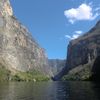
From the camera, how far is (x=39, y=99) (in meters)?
83.6

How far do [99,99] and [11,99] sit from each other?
24.6 meters

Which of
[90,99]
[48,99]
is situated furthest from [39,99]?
[90,99]

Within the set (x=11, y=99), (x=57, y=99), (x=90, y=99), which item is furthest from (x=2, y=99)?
(x=90, y=99)

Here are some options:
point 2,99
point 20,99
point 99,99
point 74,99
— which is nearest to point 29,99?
point 20,99

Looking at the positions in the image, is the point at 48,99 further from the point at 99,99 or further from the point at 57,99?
the point at 99,99

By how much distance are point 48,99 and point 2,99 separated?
13106 mm

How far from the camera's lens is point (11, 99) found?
273 feet

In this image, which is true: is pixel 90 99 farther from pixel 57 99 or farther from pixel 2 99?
pixel 2 99

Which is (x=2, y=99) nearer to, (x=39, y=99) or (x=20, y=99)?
(x=20, y=99)

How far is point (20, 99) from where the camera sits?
3275 inches

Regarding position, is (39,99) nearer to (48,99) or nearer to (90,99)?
(48,99)

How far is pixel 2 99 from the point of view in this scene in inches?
3189

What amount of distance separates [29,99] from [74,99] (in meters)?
12.7

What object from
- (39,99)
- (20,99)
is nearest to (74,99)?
(39,99)
